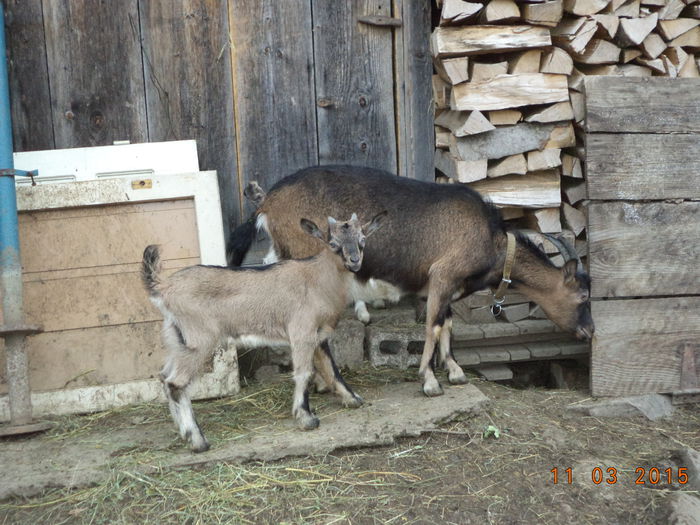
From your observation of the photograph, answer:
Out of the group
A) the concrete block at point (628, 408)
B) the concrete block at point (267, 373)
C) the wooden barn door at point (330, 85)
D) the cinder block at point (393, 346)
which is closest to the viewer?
the concrete block at point (628, 408)

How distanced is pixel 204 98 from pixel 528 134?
2.39m

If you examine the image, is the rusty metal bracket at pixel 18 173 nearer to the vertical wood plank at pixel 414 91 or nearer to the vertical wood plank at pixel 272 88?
the vertical wood plank at pixel 272 88

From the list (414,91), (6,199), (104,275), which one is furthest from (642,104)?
(6,199)

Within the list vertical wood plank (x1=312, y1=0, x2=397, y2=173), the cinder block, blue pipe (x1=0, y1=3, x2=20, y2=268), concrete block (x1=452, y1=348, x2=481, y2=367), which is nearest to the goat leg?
the cinder block

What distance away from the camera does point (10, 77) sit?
508 cm

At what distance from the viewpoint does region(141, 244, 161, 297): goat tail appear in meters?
4.00

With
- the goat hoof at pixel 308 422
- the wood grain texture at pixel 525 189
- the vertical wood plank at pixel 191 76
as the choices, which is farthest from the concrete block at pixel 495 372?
the vertical wood plank at pixel 191 76

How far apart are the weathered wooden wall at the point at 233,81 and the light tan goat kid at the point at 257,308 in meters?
1.35

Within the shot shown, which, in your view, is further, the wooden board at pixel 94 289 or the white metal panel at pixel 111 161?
the white metal panel at pixel 111 161

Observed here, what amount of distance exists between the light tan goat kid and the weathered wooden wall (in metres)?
1.35

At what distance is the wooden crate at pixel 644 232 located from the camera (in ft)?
16.2

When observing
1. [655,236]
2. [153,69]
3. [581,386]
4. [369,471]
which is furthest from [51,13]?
[581,386]

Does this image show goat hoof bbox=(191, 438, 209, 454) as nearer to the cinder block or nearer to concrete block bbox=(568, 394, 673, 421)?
the cinder block

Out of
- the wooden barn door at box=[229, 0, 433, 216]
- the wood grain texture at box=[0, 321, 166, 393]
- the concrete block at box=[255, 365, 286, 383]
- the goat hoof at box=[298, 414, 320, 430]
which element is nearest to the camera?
the goat hoof at box=[298, 414, 320, 430]
